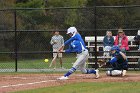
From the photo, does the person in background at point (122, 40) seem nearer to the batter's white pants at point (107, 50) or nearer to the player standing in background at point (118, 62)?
the batter's white pants at point (107, 50)

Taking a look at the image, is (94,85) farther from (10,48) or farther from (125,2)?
(125,2)

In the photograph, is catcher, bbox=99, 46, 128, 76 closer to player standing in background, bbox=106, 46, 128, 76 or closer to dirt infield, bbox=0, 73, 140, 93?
player standing in background, bbox=106, 46, 128, 76

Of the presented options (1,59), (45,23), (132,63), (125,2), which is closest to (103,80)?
(132,63)

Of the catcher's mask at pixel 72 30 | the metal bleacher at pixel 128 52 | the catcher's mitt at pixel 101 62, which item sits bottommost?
the catcher's mitt at pixel 101 62

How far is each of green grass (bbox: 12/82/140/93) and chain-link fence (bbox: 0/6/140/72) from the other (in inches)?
224

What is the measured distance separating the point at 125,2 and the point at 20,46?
2355cm

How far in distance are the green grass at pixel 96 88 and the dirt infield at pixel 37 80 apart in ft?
3.05

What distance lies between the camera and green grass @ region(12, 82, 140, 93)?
43.5 feet

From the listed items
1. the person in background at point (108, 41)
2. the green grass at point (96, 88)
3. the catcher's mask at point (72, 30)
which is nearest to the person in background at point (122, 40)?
the person in background at point (108, 41)

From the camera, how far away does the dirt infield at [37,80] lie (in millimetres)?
15116

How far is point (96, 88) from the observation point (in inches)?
554

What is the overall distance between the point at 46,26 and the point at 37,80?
20.2 ft

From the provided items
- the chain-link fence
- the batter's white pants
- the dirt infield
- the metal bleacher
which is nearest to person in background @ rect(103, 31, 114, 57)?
the batter's white pants

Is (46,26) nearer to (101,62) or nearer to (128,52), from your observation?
(101,62)
